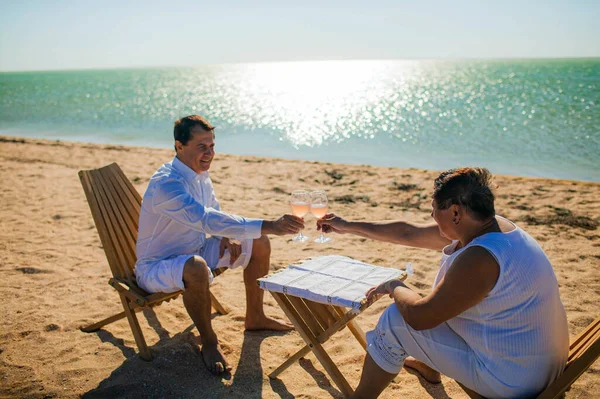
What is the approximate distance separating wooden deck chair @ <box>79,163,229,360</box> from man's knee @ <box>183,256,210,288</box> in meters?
0.23

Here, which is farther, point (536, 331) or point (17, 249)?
point (17, 249)

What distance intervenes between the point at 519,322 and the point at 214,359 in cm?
199

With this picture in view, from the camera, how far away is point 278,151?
56.5ft

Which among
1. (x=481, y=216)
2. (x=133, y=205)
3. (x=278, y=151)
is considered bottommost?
(x=278, y=151)

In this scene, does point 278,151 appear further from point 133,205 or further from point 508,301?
point 508,301

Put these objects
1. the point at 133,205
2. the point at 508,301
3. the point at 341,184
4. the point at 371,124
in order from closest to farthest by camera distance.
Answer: the point at 508,301 < the point at 133,205 < the point at 341,184 < the point at 371,124

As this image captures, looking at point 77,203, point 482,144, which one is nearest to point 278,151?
point 482,144

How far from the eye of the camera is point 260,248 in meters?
3.79

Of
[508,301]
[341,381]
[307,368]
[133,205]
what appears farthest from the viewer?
[133,205]

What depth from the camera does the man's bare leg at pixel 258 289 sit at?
3799 millimetres

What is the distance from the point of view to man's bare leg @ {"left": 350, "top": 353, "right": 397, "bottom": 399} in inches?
100.0

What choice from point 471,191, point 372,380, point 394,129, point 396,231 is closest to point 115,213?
point 396,231

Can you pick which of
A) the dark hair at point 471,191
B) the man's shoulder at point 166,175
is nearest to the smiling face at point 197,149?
the man's shoulder at point 166,175

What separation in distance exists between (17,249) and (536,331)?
5.39m
